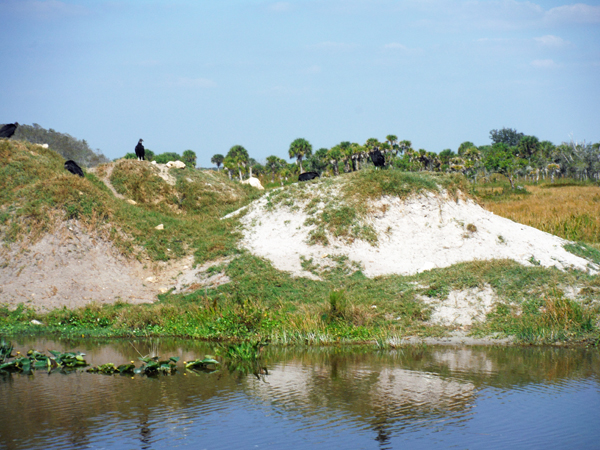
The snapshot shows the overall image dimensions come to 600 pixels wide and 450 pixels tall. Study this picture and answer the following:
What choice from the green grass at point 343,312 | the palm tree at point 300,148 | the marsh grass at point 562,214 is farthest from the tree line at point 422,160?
the green grass at point 343,312

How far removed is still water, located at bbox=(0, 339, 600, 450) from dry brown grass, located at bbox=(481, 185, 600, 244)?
1503 centimetres

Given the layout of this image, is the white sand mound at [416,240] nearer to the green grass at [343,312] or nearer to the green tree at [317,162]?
the green grass at [343,312]

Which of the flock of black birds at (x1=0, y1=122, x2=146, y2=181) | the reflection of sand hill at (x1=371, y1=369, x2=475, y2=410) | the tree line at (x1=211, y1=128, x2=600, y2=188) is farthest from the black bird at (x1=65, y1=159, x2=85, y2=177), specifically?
the tree line at (x1=211, y1=128, x2=600, y2=188)

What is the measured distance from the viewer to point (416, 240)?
2059cm

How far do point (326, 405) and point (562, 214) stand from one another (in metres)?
26.2

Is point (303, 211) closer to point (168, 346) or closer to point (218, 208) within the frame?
point (218, 208)

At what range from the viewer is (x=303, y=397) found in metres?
8.72

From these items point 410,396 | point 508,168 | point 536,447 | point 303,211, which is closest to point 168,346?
point 410,396

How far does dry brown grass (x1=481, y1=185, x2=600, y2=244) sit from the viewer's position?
1078 inches

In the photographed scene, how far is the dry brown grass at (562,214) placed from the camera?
27375 millimetres

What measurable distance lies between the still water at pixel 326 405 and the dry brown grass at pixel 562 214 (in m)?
15.0

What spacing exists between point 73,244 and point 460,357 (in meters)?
13.8

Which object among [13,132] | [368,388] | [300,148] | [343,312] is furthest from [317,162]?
[368,388]

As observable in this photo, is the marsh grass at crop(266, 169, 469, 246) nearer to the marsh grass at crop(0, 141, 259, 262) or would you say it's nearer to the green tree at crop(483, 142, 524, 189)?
the marsh grass at crop(0, 141, 259, 262)
